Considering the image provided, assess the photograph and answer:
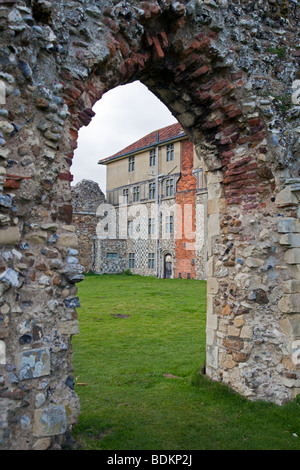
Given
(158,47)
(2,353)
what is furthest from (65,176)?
(158,47)

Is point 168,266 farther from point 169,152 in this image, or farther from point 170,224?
point 169,152

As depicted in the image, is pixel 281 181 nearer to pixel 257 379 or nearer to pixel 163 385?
pixel 257 379

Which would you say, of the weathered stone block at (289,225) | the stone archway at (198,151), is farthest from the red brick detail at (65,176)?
the weathered stone block at (289,225)

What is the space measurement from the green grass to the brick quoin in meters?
12.3

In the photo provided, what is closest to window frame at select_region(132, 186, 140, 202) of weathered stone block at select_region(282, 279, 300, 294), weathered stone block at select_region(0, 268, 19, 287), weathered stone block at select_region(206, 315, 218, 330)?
weathered stone block at select_region(206, 315, 218, 330)

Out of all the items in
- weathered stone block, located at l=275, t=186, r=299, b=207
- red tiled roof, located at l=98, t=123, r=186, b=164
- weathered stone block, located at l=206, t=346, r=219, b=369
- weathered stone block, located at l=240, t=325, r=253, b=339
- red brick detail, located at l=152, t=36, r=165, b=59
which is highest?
red tiled roof, located at l=98, t=123, r=186, b=164

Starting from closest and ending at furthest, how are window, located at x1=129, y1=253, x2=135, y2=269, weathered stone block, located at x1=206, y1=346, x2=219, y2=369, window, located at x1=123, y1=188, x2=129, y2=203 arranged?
weathered stone block, located at x1=206, y1=346, x2=219, y2=369 → window, located at x1=129, y1=253, x2=135, y2=269 → window, located at x1=123, y1=188, x2=129, y2=203

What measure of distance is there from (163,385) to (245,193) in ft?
9.24

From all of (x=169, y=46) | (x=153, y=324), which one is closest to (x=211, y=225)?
(x=169, y=46)

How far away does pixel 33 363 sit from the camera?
313cm

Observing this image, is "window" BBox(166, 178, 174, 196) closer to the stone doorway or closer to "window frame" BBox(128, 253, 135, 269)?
the stone doorway

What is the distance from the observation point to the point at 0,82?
307cm

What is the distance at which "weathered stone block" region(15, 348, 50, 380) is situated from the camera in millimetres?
3068

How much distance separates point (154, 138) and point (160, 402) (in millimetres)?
20777
